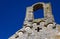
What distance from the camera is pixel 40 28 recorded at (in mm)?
8062

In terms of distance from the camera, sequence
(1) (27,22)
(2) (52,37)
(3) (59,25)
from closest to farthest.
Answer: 1. (2) (52,37)
2. (3) (59,25)
3. (1) (27,22)

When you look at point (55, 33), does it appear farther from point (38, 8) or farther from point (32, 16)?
point (38, 8)

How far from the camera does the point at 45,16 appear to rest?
28.1 feet

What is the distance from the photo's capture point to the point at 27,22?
855cm

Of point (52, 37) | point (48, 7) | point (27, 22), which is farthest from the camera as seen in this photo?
point (48, 7)

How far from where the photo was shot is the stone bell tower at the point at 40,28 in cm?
764

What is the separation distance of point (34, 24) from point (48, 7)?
140 cm

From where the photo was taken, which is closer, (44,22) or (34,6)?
(44,22)

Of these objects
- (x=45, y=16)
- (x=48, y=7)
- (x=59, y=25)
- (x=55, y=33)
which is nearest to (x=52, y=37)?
(x=55, y=33)

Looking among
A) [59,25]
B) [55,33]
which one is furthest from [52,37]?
[59,25]

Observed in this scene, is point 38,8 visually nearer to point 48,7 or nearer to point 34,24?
point 48,7

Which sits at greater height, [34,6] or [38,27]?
[34,6]

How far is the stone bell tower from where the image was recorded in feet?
25.1

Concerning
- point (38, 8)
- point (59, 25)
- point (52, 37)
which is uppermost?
point (38, 8)
